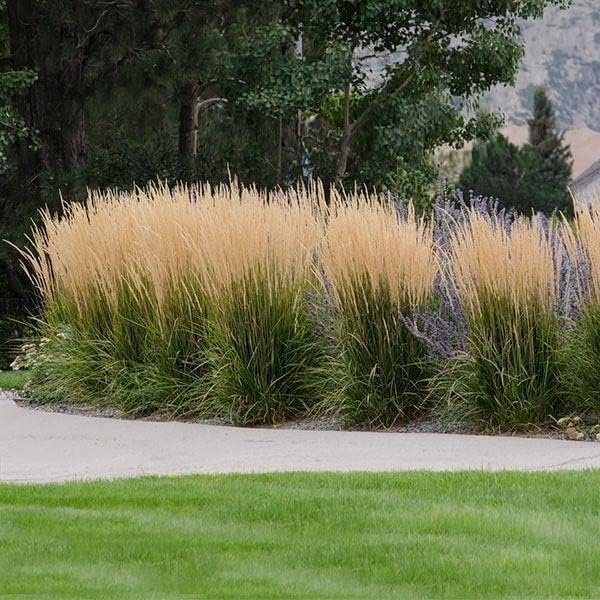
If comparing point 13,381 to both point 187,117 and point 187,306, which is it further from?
point 187,117

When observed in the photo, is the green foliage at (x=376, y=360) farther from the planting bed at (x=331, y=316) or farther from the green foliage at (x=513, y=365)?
the green foliage at (x=513, y=365)

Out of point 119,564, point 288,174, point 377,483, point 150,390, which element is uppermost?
point 119,564

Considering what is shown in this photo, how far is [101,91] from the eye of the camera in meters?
19.2

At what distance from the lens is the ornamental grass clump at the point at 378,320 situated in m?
7.55

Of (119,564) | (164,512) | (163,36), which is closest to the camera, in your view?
(119,564)

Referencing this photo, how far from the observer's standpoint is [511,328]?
284 inches

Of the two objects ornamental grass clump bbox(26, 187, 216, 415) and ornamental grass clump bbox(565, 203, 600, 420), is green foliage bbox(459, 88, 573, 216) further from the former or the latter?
ornamental grass clump bbox(565, 203, 600, 420)

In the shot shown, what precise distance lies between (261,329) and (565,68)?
8121cm

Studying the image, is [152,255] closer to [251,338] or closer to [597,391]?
[251,338]

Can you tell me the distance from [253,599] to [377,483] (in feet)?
5.87

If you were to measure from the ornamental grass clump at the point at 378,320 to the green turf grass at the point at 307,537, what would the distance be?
1.74 m

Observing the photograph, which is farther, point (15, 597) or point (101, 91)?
point (101, 91)

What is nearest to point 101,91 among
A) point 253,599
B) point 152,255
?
point 152,255

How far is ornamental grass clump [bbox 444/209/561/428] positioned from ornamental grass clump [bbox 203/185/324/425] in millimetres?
1022
